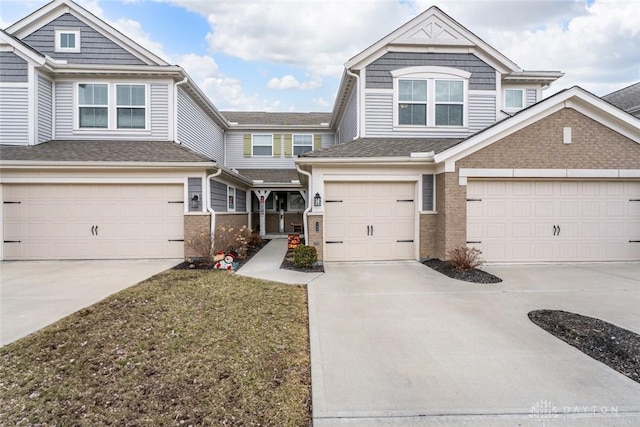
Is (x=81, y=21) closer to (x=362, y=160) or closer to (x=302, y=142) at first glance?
(x=302, y=142)

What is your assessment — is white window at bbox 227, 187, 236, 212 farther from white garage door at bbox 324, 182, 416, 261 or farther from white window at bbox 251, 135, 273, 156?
white window at bbox 251, 135, 273, 156

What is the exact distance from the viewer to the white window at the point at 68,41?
444 inches

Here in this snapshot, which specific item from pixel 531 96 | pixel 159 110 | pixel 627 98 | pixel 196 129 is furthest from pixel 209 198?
pixel 627 98

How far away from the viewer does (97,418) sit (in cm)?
253

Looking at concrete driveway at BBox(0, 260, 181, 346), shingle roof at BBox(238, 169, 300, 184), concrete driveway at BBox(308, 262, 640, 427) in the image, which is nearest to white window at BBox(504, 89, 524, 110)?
concrete driveway at BBox(308, 262, 640, 427)

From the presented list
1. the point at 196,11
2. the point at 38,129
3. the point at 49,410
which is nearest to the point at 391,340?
the point at 49,410

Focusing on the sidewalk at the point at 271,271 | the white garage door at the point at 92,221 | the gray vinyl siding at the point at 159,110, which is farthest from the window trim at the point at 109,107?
the sidewalk at the point at 271,271

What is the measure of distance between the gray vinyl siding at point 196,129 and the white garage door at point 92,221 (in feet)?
10.1

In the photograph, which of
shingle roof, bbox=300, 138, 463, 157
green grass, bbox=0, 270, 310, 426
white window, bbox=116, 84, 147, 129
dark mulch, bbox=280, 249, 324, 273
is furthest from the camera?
white window, bbox=116, 84, 147, 129

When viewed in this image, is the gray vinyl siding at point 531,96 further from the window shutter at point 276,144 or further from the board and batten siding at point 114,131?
the board and batten siding at point 114,131

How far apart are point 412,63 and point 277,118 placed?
34.4 ft

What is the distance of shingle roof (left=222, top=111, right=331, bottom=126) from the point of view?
59.4 ft

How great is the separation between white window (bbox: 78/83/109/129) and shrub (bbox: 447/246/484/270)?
11.8 m

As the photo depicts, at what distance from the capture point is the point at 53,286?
6.54 metres
